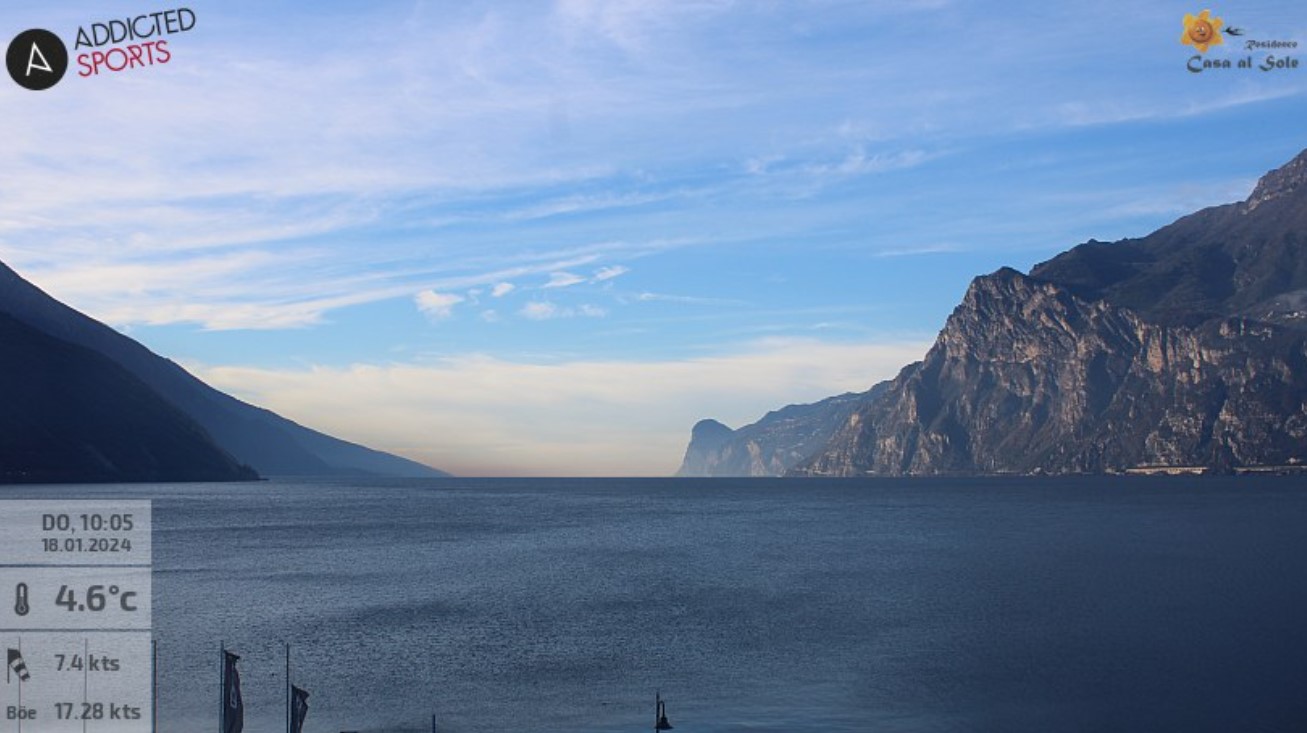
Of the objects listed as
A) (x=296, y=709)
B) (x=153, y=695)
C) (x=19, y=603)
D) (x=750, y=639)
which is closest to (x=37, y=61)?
(x=153, y=695)

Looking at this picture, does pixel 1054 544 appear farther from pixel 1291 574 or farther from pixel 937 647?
pixel 937 647

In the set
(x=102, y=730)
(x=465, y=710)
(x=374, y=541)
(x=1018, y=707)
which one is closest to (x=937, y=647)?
(x=1018, y=707)

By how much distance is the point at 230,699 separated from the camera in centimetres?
4062

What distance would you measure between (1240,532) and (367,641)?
160 m

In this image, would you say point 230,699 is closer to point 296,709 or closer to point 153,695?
point 153,695

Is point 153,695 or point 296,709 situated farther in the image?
point 296,709

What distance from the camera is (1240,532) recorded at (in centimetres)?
18662
